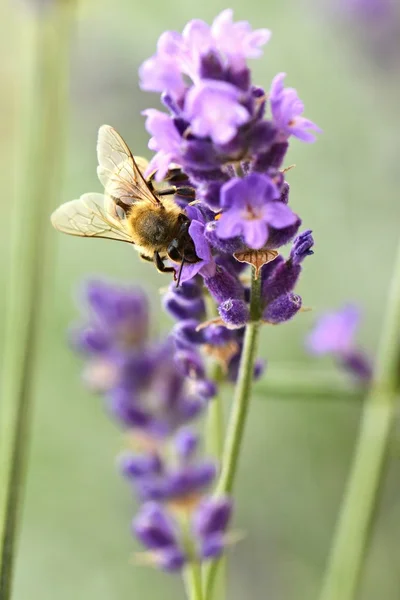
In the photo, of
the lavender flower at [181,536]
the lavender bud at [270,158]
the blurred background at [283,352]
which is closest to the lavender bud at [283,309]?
the lavender bud at [270,158]

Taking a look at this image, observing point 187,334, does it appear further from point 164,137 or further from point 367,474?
point 367,474

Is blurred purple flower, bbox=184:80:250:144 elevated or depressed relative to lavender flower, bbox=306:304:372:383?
elevated

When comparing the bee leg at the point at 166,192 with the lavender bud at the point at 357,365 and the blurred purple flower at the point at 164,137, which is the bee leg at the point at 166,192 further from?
the lavender bud at the point at 357,365

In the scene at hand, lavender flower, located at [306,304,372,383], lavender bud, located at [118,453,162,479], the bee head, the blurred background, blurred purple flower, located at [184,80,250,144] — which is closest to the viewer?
blurred purple flower, located at [184,80,250,144]

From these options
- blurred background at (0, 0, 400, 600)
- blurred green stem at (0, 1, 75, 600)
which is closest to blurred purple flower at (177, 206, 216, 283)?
blurred green stem at (0, 1, 75, 600)

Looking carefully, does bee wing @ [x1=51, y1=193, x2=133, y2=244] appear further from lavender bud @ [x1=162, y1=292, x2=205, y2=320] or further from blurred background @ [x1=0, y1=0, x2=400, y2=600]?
blurred background @ [x1=0, y1=0, x2=400, y2=600]
